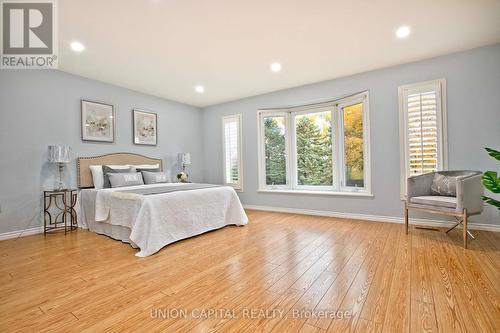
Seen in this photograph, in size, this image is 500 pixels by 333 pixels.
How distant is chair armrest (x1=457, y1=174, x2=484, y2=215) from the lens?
105 inches

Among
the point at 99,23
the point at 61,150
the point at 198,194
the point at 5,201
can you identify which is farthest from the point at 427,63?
the point at 5,201

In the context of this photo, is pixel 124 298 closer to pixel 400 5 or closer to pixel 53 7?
pixel 53 7

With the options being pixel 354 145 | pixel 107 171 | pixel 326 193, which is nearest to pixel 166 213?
pixel 107 171

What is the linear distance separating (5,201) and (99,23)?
279 centimetres

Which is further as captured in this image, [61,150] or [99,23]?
[61,150]

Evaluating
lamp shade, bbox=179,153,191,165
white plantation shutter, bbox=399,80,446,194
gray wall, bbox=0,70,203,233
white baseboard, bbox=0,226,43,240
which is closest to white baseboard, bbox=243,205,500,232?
white plantation shutter, bbox=399,80,446,194

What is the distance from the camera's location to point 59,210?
3725 millimetres

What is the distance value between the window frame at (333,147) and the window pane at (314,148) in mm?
86

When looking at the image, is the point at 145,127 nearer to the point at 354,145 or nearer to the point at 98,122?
the point at 98,122

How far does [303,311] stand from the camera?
1.55 metres

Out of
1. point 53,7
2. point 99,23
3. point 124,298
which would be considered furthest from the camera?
point 99,23

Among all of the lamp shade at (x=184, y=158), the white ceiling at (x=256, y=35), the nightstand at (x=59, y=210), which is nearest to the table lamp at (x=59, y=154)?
the nightstand at (x=59, y=210)

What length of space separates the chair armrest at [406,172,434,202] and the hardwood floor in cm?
55

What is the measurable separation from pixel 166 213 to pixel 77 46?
2.44 meters
